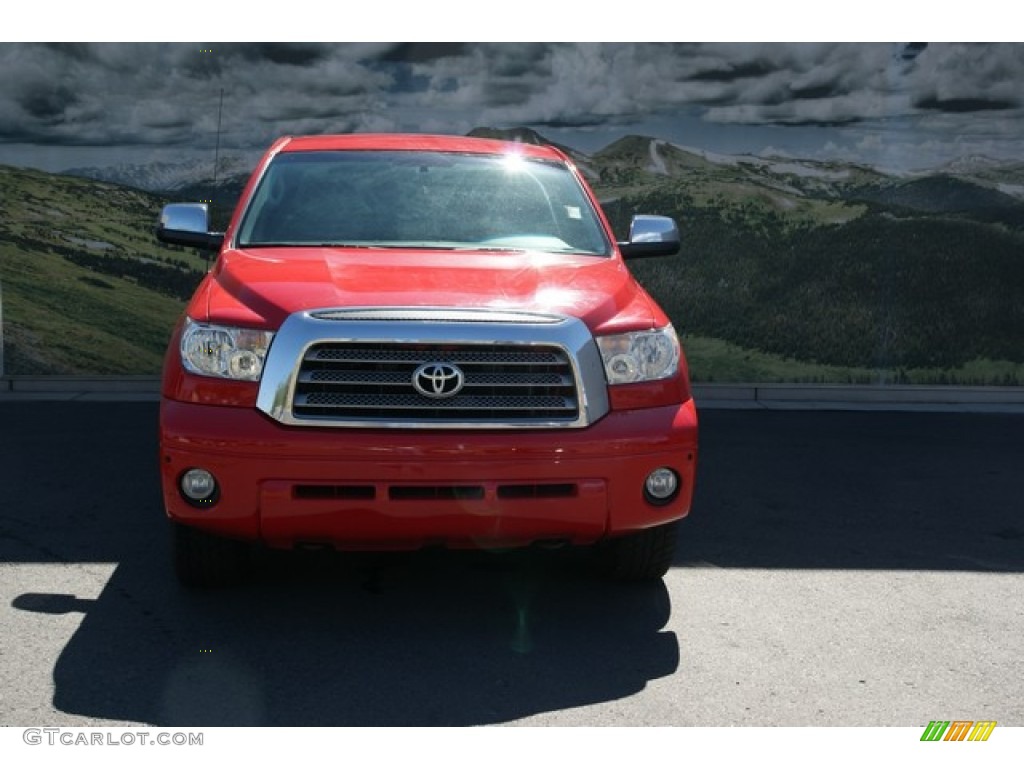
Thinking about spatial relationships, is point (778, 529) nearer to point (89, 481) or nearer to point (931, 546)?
point (931, 546)

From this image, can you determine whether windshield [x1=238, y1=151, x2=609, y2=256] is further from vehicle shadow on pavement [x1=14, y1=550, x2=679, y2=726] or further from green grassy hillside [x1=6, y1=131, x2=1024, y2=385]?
green grassy hillside [x1=6, y1=131, x2=1024, y2=385]

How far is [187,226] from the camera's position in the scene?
20.4 ft

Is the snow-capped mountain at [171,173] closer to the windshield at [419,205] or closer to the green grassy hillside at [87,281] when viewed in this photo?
the green grassy hillside at [87,281]

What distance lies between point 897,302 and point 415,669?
829 cm

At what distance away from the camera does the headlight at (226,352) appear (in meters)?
4.60

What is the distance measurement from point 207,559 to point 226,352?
35.4 inches

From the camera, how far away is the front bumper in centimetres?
447

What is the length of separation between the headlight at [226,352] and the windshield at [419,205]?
1.01m

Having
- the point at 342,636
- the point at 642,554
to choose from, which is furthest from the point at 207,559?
the point at 642,554

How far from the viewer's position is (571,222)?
19.9 feet

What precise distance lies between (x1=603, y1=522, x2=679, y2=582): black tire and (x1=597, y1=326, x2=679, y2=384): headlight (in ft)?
2.15

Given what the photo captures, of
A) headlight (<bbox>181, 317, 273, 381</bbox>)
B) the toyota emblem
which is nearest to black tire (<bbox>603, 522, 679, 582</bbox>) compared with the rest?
the toyota emblem

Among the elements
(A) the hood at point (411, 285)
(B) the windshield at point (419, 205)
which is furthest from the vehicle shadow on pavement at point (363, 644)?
(B) the windshield at point (419, 205)

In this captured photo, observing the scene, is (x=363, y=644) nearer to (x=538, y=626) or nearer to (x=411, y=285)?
(x=538, y=626)
